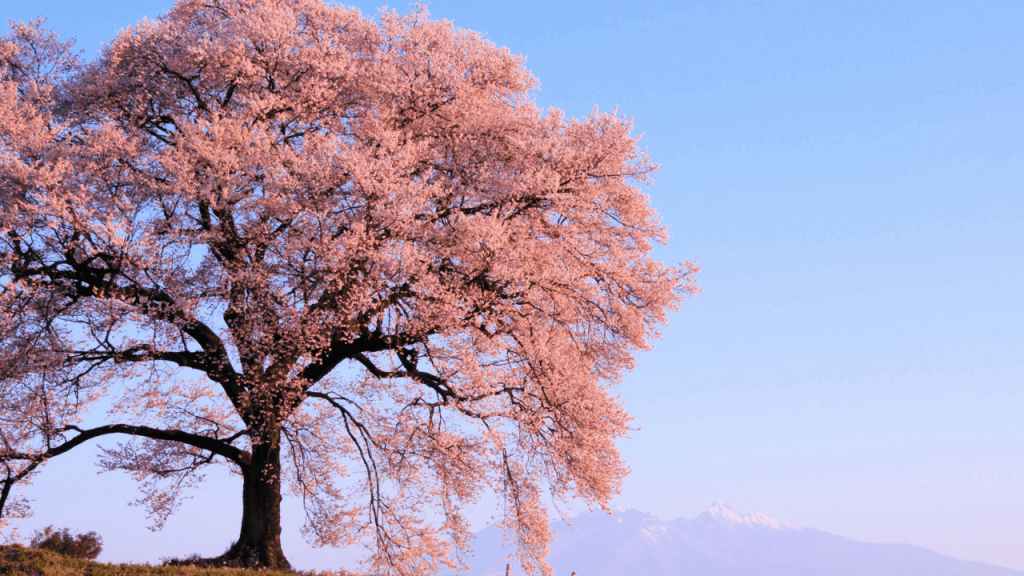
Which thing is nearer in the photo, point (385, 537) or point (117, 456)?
point (385, 537)

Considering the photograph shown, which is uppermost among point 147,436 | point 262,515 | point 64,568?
point 147,436

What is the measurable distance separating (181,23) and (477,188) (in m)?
9.23

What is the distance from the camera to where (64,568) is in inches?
617

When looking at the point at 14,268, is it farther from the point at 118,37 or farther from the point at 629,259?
the point at 629,259

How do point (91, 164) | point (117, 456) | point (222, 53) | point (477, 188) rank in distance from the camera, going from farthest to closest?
1. point (117, 456)
2. point (477, 188)
3. point (222, 53)
4. point (91, 164)

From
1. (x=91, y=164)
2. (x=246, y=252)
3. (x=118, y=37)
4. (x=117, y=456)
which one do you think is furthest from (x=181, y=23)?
(x=117, y=456)

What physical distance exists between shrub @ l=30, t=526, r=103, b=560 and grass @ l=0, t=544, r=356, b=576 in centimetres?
778

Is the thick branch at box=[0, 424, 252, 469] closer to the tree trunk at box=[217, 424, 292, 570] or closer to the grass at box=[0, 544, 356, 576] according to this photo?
the tree trunk at box=[217, 424, 292, 570]

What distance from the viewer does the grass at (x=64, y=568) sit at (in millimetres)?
15094

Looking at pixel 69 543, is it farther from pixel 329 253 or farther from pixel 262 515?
pixel 329 253

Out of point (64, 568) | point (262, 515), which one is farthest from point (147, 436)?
point (64, 568)

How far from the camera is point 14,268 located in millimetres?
18250

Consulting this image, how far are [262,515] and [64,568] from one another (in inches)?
206

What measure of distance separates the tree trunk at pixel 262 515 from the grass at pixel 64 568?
7.18ft
